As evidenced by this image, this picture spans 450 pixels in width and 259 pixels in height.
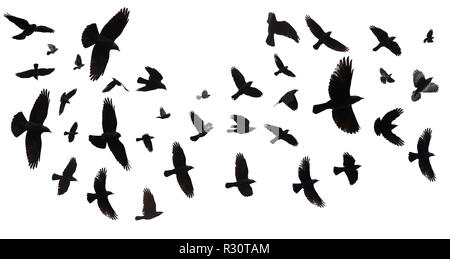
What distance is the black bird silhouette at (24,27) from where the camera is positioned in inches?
129

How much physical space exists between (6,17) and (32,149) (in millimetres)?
803

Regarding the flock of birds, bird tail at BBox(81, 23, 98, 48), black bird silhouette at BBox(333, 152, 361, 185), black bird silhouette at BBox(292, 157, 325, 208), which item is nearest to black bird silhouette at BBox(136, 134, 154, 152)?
the flock of birds

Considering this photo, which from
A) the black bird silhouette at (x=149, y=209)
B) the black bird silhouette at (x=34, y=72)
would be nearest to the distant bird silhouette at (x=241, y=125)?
the black bird silhouette at (x=149, y=209)

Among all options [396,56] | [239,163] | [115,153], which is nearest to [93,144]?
[115,153]

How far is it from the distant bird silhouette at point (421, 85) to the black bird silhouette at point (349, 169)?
Answer: 591 mm

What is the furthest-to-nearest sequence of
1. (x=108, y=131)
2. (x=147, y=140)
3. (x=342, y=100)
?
(x=147, y=140)
(x=108, y=131)
(x=342, y=100)

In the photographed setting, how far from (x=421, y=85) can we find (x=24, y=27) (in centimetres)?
248

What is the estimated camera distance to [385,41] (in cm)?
355

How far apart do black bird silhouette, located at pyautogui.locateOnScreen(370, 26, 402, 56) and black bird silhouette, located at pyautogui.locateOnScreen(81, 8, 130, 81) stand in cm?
157

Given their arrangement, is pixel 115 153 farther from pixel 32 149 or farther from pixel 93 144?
pixel 32 149

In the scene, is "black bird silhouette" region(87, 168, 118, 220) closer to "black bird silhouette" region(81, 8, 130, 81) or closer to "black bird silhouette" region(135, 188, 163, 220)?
"black bird silhouette" region(135, 188, 163, 220)

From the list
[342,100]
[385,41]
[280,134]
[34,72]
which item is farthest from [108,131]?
[385,41]

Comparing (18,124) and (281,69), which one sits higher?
(281,69)

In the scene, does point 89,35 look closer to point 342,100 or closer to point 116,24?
point 116,24
